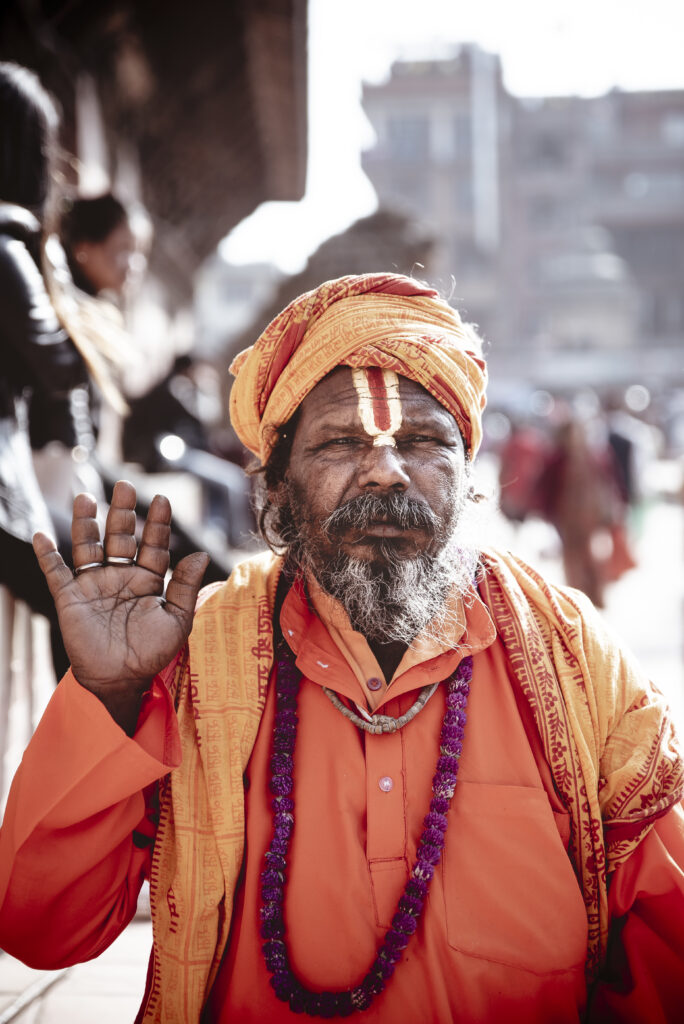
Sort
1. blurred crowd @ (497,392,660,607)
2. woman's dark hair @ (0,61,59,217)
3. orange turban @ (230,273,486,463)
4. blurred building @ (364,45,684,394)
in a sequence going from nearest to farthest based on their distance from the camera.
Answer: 1. orange turban @ (230,273,486,463)
2. woman's dark hair @ (0,61,59,217)
3. blurred crowd @ (497,392,660,607)
4. blurred building @ (364,45,684,394)

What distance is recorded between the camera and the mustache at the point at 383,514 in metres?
1.63

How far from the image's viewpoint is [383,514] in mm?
1632

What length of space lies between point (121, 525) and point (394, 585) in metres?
0.54

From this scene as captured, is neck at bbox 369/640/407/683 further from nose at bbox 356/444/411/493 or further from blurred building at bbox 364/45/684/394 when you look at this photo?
blurred building at bbox 364/45/684/394

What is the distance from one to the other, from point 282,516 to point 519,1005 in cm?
106

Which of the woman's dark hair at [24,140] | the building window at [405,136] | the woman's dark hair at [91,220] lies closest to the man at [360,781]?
the woman's dark hair at [24,140]

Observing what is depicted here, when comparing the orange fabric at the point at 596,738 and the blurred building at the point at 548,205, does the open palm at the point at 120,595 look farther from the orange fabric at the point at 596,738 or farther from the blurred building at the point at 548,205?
the blurred building at the point at 548,205

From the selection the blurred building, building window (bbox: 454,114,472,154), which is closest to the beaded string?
the blurred building

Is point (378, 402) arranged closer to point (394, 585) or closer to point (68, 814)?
point (394, 585)

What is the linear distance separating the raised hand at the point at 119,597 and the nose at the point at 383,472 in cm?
37

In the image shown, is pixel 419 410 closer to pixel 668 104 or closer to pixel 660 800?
pixel 660 800

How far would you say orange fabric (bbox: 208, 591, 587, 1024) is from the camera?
1.45 metres

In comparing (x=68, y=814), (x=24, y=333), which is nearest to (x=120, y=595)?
(x=68, y=814)

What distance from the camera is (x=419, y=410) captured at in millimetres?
1728
